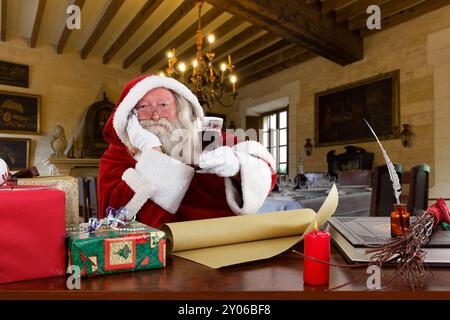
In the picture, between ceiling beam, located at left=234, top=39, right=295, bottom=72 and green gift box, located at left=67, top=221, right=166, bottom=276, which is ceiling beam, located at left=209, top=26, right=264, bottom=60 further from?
green gift box, located at left=67, top=221, right=166, bottom=276

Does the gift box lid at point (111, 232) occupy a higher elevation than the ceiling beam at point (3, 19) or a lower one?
lower

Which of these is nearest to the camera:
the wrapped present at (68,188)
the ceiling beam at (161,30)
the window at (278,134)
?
the wrapped present at (68,188)

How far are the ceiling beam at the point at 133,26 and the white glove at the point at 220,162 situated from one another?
13.0 ft

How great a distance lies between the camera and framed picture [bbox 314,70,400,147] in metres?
4.84

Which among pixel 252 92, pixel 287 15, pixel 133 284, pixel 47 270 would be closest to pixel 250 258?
pixel 133 284

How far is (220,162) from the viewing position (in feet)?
2.50

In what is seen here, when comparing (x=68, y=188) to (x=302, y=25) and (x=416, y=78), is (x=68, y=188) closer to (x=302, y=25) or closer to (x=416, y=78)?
(x=302, y=25)

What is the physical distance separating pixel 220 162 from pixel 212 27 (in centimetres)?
480

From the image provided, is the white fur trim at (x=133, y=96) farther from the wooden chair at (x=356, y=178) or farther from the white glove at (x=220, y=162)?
the wooden chair at (x=356, y=178)

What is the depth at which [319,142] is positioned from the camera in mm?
5906

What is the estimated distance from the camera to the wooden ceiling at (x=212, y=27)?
13.7 ft

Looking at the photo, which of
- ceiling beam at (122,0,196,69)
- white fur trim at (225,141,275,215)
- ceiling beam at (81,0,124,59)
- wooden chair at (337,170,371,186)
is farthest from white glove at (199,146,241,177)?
ceiling beam at (81,0,124,59)

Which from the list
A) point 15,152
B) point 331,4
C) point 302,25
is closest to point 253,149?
point 302,25

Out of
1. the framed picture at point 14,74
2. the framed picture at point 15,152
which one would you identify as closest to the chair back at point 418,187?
the framed picture at point 15,152
